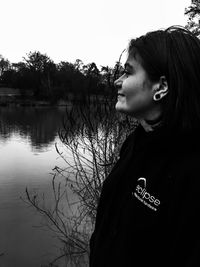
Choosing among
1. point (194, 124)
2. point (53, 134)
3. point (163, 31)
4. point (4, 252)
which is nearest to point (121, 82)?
point (163, 31)

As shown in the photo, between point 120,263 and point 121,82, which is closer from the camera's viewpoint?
point 120,263

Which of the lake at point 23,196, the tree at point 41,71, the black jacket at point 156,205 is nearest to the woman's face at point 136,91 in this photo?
the black jacket at point 156,205

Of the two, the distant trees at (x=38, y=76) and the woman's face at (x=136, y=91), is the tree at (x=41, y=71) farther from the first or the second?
the woman's face at (x=136, y=91)

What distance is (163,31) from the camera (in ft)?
4.32

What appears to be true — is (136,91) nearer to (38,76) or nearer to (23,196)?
(23,196)

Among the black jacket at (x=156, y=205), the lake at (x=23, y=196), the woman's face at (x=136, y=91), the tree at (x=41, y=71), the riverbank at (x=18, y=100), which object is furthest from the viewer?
the tree at (x=41, y=71)

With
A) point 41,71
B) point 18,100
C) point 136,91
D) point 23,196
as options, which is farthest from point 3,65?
point 136,91

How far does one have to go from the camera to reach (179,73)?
1.21 metres

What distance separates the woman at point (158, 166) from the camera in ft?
3.60

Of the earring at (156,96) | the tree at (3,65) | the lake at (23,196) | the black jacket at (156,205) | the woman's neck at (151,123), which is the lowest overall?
the lake at (23,196)

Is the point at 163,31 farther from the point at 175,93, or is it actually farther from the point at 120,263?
the point at 120,263

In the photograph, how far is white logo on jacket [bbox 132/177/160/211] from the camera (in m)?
1.14

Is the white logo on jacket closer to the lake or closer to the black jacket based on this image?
the black jacket

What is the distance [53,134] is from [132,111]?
2371 centimetres
